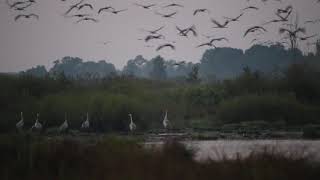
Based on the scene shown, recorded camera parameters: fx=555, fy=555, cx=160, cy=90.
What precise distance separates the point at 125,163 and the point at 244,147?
80.7 inches

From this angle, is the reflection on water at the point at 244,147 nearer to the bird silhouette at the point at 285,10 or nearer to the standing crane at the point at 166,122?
the standing crane at the point at 166,122

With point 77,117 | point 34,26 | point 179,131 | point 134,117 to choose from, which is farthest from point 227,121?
point 34,26

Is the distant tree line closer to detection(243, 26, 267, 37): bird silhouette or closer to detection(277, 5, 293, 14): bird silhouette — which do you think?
detection(243, 26, 267, 37): bird silhouette

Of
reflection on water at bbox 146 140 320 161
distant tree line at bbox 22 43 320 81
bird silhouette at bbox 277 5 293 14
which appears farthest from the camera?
bird silhouette at bbox 277 5 293 14

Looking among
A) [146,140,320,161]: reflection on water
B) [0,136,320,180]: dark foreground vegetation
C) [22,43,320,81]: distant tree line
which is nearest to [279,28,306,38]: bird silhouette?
[22,43,320,81]: distant tree line

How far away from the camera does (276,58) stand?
8.56 metres

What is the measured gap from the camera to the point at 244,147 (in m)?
8.05

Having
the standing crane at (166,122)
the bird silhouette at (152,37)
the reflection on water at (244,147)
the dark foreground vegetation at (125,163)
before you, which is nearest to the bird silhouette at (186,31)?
the bird silhouette at (152,37)

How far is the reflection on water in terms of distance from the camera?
7324mm

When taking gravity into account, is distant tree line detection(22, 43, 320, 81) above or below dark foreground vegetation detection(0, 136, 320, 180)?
above

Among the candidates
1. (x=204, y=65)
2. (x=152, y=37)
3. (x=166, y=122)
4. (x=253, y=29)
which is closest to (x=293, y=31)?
(x=253, y=29)

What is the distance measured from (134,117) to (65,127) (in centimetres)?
102

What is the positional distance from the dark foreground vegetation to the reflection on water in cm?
19

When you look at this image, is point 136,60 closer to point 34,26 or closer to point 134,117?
point 134,117
